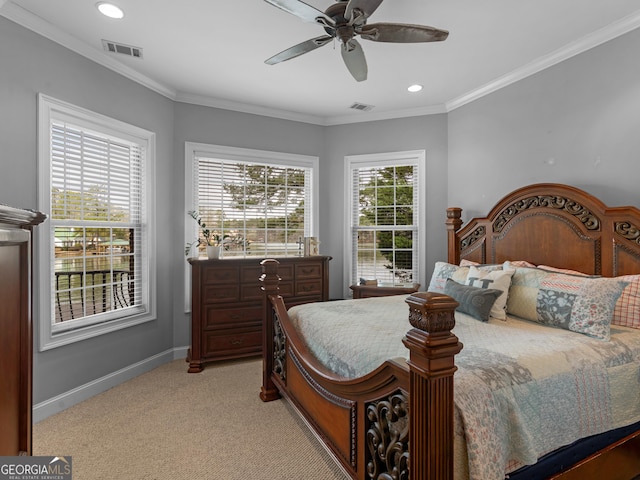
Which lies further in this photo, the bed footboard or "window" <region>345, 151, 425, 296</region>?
"window" <region>345, 151, 425, 296</region>

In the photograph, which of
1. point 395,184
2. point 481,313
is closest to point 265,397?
point 481,313

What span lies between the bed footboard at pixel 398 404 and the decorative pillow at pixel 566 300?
1342mm

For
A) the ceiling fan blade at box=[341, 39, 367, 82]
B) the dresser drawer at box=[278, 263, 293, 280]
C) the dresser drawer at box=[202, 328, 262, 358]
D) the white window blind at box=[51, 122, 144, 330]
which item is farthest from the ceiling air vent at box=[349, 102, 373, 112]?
the dresser drawer at box=[202, 328, 262, 358]

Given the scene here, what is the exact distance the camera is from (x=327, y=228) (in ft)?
15.3

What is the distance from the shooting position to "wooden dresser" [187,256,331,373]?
3557 mm

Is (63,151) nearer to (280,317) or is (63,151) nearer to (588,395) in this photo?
(280,317)

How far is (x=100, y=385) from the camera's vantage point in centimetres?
307

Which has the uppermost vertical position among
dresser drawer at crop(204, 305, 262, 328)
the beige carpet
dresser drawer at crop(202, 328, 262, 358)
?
dresser drawer at crop(204, 305, 262, 328)

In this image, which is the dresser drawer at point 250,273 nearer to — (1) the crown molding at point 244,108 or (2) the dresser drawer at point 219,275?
(2) the dresser drawer at point 219,275

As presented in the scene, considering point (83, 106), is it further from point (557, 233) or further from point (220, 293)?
point (557, 233)

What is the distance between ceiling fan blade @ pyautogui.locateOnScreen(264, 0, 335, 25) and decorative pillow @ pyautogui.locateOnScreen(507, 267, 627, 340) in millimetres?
2117

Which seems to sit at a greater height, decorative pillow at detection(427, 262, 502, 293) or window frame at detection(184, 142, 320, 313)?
window frame at detection(184, 142, 320, 313)

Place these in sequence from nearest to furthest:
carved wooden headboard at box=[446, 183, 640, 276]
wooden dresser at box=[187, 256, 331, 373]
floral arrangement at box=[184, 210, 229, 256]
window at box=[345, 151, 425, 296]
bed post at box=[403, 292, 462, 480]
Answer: bed post at box=[403, 292, 462, 480] → carved wooden headboard at box=[446, 183, 640, 276] → wooden dresser at box=[187, 256, 331, 373] → floral arrangement at box=[184, 210, 229, 256] → window at box=[345, 151, 425, 296]

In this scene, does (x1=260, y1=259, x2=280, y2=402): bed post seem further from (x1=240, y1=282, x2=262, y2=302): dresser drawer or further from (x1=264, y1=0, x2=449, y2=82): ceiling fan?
(x1=264, y1=0, x2=449, y2=82): ceiling fan
